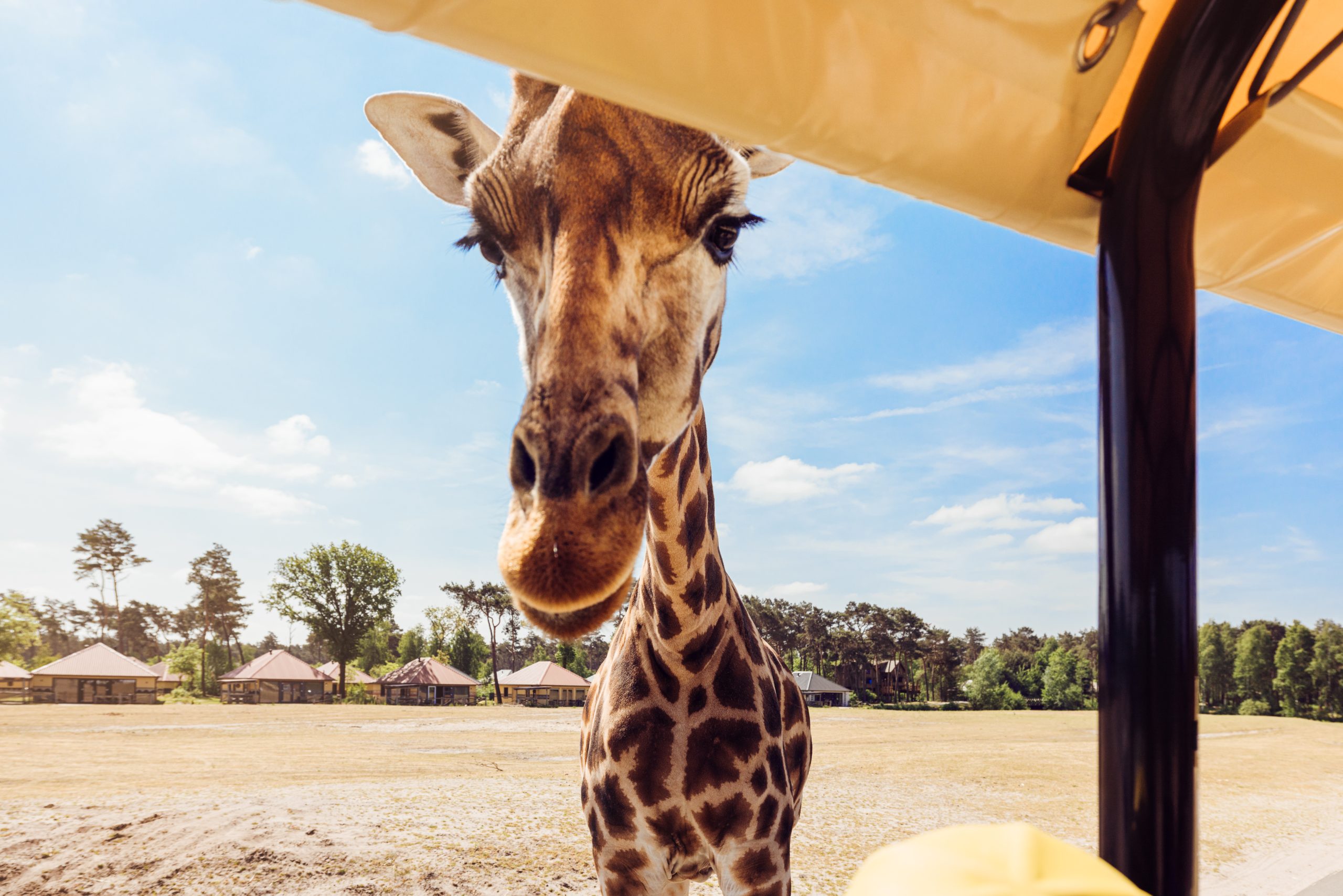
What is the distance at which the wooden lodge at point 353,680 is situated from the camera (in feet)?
82.5

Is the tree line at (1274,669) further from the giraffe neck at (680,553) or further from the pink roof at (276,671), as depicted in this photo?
the pink roof at (276,671)

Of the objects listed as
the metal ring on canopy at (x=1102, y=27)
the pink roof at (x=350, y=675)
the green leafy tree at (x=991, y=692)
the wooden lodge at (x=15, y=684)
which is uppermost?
the metal ring on canopy at (x=1102, y=27)

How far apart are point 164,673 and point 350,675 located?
9.47 m

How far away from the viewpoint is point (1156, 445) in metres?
0.98

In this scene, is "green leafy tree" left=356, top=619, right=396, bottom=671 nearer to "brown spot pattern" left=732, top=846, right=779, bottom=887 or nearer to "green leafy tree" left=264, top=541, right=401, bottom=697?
"green leafy tree" left=264, top=541, right=401, bottom=697

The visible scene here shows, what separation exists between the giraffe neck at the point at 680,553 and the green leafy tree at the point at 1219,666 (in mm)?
29571

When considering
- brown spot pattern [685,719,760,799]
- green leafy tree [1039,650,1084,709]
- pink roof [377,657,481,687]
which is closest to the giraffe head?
brown spot pattern [685,719,760,799]

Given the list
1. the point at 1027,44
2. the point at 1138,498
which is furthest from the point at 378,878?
the point at 1027,44

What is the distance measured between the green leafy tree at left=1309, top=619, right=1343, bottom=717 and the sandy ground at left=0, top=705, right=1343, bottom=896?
10.1 m

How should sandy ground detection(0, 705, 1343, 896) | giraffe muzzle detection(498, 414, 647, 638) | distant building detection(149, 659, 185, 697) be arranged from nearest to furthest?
giraffe muzzle detection(498, 414, 647, 638)
sandy ground detection(0, 705, 1343, 896)
distant building detection(149, 659, 185, 697)

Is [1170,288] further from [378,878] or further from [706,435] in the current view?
[378,878]

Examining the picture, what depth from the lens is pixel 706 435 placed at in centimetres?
183

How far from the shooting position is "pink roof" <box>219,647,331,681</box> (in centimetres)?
2409

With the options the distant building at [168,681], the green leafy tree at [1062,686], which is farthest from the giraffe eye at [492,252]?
the green leafy tree at [1062,686]
